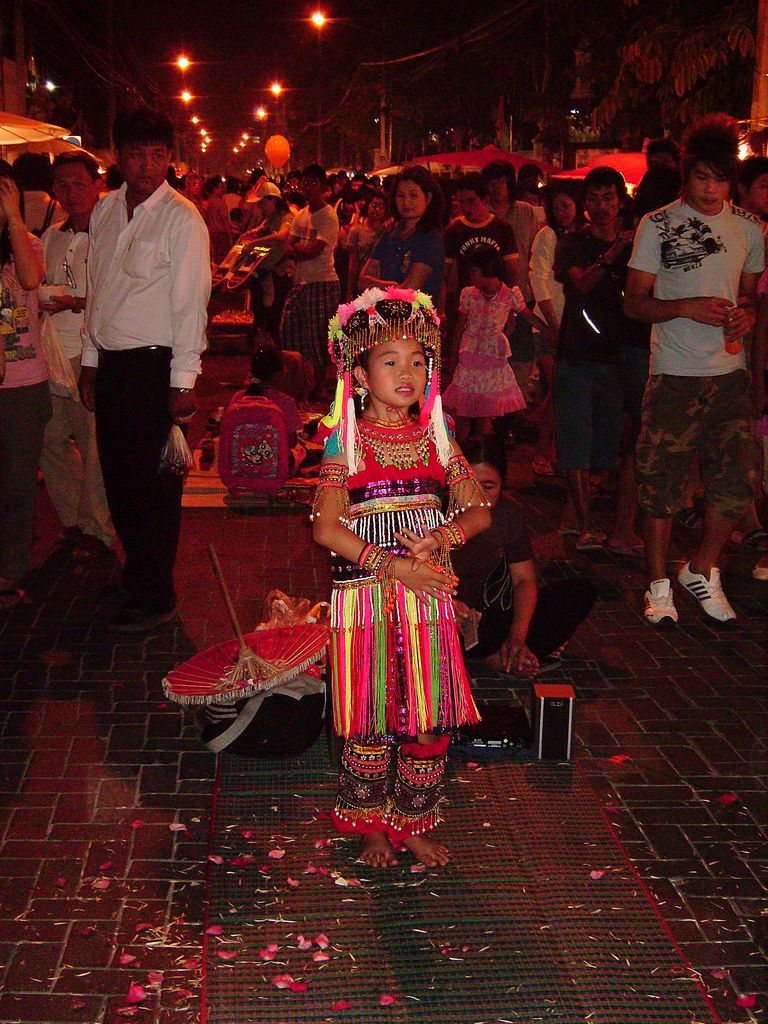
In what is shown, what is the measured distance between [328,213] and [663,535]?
655cm

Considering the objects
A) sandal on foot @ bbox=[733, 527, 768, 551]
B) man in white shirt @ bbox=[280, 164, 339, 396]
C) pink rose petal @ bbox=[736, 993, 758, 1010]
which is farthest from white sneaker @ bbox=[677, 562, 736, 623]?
man in white shirt @ bbox=[280, 164, 339, 396]

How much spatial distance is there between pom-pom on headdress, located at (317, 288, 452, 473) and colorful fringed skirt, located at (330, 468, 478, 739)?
0.15 m

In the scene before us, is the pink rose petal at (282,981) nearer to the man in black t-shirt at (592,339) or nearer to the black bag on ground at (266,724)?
the black bag on ground at (266,724)

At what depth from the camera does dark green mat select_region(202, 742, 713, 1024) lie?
10.3 ft

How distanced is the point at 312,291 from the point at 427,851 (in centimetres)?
821

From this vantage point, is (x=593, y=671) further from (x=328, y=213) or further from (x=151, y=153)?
(x=328, y=213)

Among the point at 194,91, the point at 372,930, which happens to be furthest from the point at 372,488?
the point at 194,91

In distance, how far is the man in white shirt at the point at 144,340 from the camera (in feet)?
17.9

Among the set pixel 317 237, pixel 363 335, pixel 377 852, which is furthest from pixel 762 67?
pixel 377 852

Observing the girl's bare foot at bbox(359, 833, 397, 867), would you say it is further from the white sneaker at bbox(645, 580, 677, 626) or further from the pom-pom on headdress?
the white sneaker at bbox(645, 580, 677, 626)

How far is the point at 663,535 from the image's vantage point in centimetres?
612

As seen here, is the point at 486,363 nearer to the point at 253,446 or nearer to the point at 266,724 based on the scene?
the point at 253,446

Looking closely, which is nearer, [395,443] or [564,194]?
[395,443]

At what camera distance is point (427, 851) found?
3832 mm
